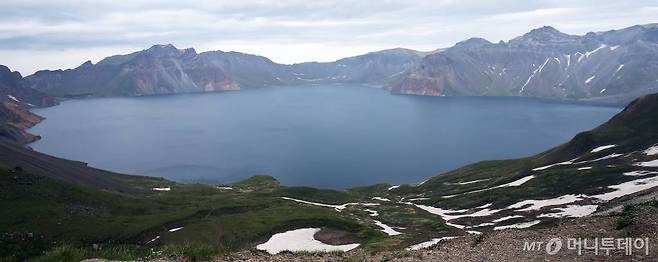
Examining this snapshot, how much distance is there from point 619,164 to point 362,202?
192 ft

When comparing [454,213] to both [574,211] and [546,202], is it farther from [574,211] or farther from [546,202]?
[574,211]

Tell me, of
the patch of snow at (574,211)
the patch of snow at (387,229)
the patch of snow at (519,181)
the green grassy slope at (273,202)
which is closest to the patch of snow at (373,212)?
the green grassy slope at (273,202)

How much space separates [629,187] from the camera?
82438 mm

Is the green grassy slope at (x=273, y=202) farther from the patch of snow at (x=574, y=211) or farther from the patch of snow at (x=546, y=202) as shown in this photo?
the patch of snow at (x=574, y=211)

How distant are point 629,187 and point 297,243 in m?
56.4

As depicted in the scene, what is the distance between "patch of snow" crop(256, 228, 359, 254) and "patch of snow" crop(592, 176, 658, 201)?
1751 inches

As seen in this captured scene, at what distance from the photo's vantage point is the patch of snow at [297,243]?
7069cm

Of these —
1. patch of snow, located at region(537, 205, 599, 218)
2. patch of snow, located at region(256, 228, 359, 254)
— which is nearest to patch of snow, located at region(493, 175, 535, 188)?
patch of snow, located at region(537, 205, 599, 218)

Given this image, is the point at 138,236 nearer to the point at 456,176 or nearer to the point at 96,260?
the point at 96,260

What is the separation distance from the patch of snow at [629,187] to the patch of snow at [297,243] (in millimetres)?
44468

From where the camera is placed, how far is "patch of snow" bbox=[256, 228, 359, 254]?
232 ft

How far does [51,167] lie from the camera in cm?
12069

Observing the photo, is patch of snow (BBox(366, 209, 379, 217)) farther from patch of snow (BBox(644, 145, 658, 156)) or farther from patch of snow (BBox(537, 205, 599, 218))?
patch of snow (BBox(644, 145, 658, 156))

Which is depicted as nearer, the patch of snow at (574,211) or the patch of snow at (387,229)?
the patch of snow at (574,211)
